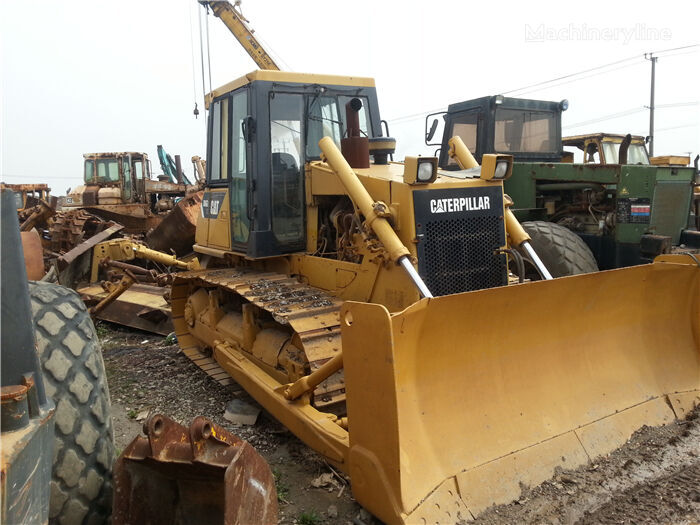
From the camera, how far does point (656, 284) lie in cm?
394

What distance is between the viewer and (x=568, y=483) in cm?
301

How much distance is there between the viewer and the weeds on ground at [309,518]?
299 cm

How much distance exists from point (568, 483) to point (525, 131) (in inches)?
243

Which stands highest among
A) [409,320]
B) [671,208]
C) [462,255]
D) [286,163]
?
[286,163]

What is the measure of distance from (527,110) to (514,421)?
6109 mm

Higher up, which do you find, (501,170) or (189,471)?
(501,170)

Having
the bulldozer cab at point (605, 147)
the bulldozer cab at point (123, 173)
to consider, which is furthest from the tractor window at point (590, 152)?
the bulldozer cab at point (123, 173)

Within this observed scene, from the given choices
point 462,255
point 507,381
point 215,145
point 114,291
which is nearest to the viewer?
point 507,381

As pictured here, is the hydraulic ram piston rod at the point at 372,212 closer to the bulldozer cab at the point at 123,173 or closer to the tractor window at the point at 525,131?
the tractor window at the point at 525,131

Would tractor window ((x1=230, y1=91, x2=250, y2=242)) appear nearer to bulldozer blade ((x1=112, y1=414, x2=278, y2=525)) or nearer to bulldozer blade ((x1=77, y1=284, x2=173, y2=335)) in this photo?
bulldozer blade ((x1=77, y1=284, x2=173, y2=335))

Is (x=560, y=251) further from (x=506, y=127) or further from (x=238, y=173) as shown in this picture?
(x=238, y=173)

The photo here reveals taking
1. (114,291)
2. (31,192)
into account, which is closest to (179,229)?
(114,291)

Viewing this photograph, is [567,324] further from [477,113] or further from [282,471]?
[477,113]

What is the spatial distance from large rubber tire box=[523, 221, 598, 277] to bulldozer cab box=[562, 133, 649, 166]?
472 centimetres
